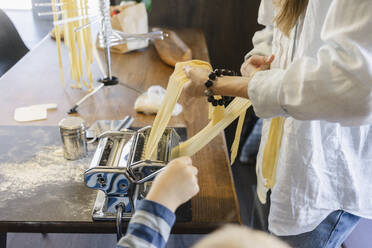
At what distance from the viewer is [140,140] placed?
1.09 metres

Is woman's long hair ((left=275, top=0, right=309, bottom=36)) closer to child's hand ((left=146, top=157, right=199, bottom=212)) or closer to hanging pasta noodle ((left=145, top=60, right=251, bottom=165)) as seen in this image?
hanging pasta noodle ((left=145, top=60, right=251, bottom=165))

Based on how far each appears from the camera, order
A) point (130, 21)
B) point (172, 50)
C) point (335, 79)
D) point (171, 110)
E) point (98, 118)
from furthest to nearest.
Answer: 1. point (130, 21)
2. point (172, 50)
3. point (98, 118)
4. point (171, 110)
5. point (335, 79)

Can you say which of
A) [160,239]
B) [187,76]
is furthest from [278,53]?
[160,239]

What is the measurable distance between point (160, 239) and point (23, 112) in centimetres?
102

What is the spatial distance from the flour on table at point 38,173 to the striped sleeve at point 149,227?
0.43m

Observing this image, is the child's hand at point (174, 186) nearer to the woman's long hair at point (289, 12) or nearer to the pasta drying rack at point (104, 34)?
the woman's long hair at point (289, 12)

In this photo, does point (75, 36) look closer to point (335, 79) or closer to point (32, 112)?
point (32, 112)

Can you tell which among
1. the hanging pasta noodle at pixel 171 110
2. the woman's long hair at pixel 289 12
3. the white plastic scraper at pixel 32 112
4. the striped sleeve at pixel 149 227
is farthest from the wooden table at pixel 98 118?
the woman's long hair at pixel 289 12

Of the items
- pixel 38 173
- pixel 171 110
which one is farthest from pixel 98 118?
pixel 171 110

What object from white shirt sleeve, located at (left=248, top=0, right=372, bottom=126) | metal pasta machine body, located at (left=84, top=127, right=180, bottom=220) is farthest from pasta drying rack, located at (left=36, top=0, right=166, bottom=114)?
white shirt sleeve, located at (left=248, top=0, right=372, bottom=126)

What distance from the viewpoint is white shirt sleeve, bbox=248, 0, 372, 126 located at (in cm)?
72

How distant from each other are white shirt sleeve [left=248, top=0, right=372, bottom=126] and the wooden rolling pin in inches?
46.2

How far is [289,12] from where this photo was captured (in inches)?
38.7

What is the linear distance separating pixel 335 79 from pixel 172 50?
4.42ft
